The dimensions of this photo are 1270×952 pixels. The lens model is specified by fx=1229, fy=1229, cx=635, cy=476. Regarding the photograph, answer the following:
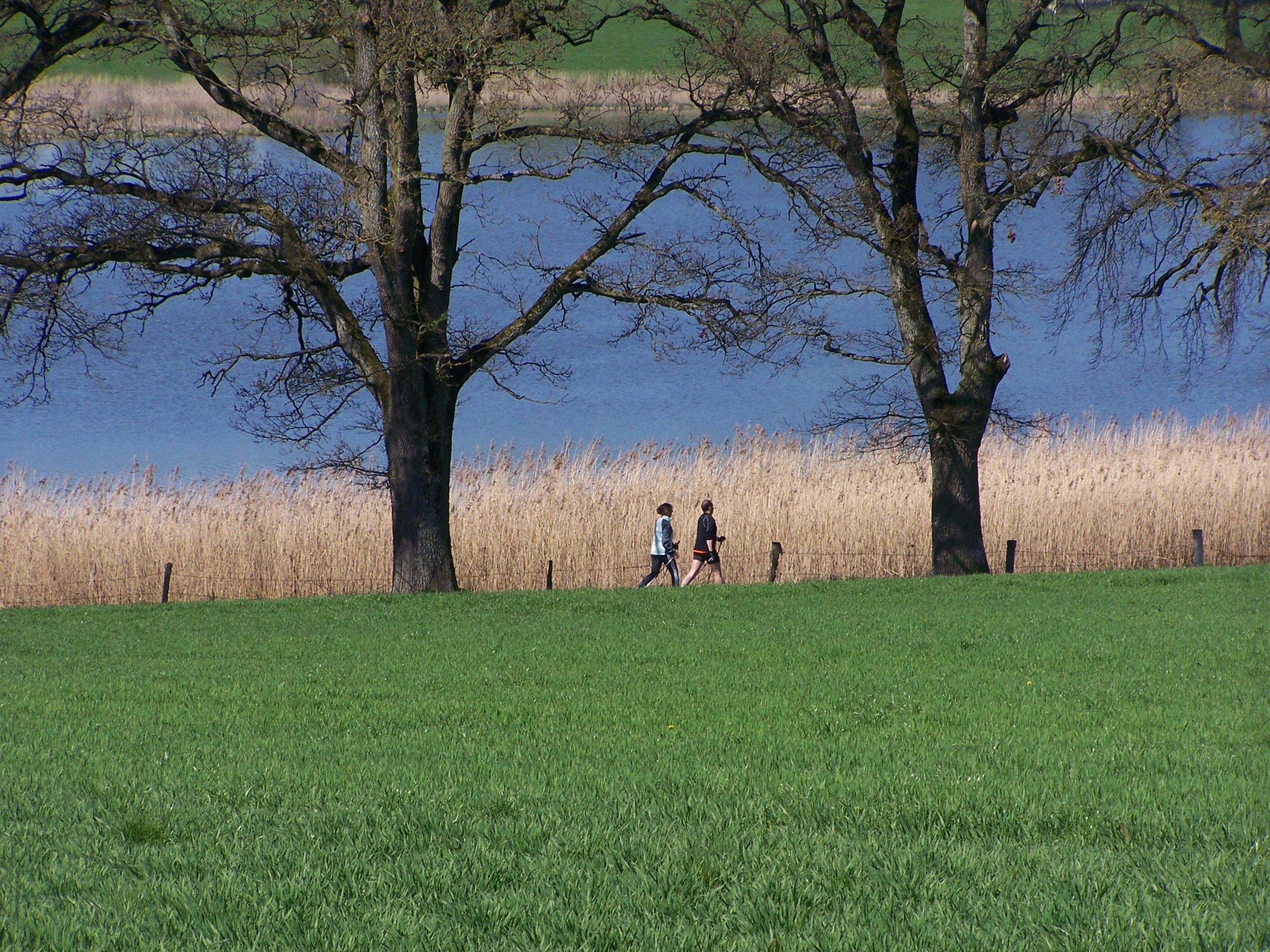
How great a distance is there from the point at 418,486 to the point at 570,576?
465 centimetres

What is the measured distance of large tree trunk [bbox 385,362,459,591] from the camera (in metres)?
19.8

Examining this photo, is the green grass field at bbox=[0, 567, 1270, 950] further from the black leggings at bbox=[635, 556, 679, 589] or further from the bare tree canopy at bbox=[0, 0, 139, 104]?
the bare tree canopy at bbox=[0, 0, 139, 104]

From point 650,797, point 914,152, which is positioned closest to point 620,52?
point 914,152

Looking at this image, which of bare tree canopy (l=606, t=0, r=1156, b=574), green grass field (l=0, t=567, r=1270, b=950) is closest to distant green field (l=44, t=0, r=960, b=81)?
bare tree canopy (l=606, t=0, r=1156, b=574)

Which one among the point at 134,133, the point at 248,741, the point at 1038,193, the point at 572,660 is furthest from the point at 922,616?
the point at 134,133

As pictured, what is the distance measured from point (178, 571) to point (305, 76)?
365 inches

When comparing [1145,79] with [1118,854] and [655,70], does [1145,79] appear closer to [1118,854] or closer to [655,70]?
[655,70]

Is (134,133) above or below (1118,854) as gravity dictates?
above

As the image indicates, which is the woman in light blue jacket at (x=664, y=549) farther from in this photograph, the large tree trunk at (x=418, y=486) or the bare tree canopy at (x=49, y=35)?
the bare tree canopy at (x=49, y=35)

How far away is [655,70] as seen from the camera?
21.1m

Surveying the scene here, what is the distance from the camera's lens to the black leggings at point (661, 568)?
845 inches

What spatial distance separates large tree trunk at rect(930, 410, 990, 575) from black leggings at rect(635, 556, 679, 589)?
453 cm

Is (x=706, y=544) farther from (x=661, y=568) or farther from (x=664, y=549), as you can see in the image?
(x=661, y=568)

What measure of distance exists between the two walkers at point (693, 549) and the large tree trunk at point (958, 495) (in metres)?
3.88
